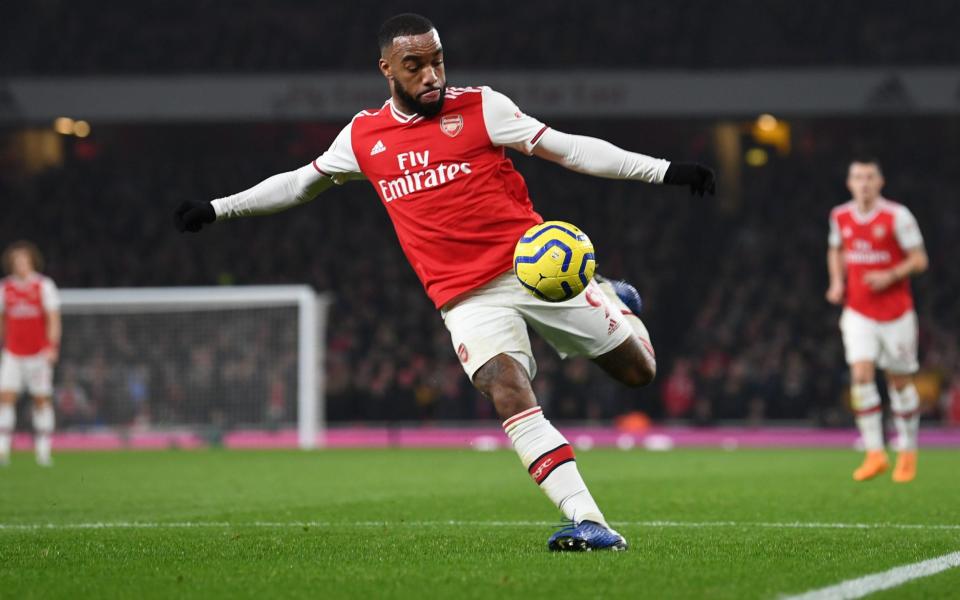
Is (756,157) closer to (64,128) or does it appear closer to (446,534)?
(64,128)

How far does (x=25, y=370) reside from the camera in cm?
1541

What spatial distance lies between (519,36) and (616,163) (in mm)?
22149

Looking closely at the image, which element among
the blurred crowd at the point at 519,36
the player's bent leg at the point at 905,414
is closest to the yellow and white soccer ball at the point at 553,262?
the player's bent leg at the point at 905,414

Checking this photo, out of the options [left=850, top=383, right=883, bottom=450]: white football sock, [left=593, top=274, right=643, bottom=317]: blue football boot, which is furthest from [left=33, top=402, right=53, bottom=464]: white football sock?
[left=593, top=274, right=643, bottom=317]: blue football boot

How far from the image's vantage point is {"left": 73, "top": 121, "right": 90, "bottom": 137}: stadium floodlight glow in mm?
30773

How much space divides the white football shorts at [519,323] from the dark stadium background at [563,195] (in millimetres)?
15670

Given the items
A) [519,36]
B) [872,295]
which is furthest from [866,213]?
[519,36]

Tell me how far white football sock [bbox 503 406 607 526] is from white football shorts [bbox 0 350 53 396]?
10.7 metres

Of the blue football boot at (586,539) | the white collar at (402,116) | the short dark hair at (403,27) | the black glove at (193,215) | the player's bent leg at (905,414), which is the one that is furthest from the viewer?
the player's bent leg at (905,414)

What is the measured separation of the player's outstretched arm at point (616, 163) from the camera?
18.2 feet

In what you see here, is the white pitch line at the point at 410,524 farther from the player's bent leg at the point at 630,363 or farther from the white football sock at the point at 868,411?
the white football sock at the point at 868,411

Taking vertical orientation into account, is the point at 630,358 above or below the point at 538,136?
below

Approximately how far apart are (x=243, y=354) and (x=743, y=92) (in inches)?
428

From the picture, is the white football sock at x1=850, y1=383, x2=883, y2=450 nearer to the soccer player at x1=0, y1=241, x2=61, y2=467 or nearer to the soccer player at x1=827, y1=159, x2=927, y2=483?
the soccer player at x1=827, y1=159, x2=927, y2=483
